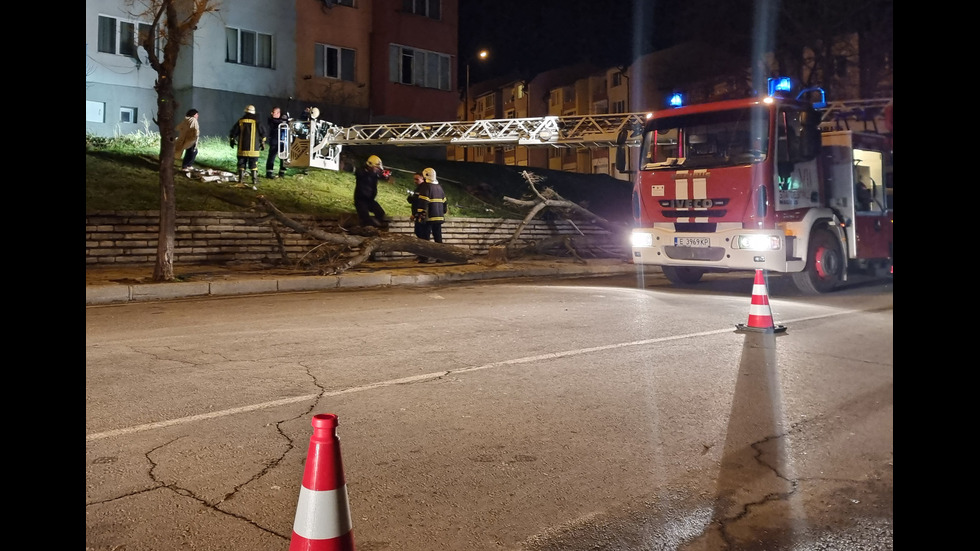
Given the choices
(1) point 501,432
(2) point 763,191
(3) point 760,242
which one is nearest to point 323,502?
(1) point 501,432

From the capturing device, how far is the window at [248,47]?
25.7 metres

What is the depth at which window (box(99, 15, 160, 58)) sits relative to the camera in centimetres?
2423

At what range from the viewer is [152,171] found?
62.9ft

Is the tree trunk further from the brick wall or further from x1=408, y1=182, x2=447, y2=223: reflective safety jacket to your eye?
x1=408, y1=182, x2=447, y2=223: reflective safety jacket

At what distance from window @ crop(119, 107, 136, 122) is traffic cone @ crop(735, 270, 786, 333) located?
22.2 m

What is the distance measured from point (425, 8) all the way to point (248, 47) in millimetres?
7586

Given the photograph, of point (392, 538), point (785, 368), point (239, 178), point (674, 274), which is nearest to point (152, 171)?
point (239, 178)

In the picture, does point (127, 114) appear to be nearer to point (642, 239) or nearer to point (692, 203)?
point (642, 239)

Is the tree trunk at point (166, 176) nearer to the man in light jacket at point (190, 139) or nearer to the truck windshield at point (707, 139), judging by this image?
the man in light jacket at point (190, 139)

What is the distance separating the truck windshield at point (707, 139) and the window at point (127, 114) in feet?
61.0

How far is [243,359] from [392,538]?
4.08 m

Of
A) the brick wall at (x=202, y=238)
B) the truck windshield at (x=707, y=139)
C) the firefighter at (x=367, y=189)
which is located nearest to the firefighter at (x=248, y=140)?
the brick wall at (x=202, y=238)

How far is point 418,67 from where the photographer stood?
2984cm

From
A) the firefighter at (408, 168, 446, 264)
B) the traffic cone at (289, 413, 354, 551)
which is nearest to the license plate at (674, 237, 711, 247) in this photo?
the firefighter at (408, 168, 446, 264)
